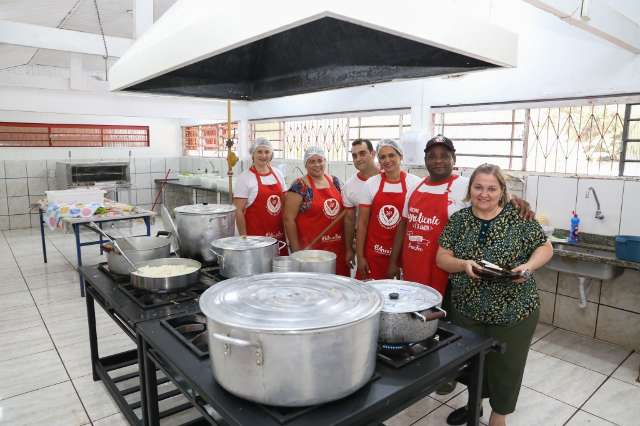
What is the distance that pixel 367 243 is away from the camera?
268 cm

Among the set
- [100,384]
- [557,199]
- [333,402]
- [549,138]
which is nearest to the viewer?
[333,402]

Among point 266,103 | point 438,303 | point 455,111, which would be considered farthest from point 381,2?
point 266,103

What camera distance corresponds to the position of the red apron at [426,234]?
7.25ft

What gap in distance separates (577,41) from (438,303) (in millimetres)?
2855

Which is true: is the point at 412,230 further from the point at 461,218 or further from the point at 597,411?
the point at 597,411

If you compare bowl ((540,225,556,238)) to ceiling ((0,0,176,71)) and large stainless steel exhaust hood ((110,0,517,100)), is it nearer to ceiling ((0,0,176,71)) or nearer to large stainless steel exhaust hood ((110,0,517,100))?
large stainless steel exhaust hood ((110,0,517,100))

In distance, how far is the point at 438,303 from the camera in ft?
4.44

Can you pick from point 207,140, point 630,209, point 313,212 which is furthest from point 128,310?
point 207,140

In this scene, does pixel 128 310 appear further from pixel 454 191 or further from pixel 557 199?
pixel 557 199

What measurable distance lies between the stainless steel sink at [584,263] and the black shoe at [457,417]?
141cm

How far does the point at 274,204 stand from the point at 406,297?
1.77 metres

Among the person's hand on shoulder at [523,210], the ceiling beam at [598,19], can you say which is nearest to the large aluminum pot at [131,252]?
the person's hand on shoulder at [523,210]

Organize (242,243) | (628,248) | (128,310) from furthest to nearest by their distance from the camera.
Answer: (628,248) → (242,243) → (128,310)

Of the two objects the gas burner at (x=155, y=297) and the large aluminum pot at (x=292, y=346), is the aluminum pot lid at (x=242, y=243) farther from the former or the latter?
the large aluminum pot at (x=292, y=346)
